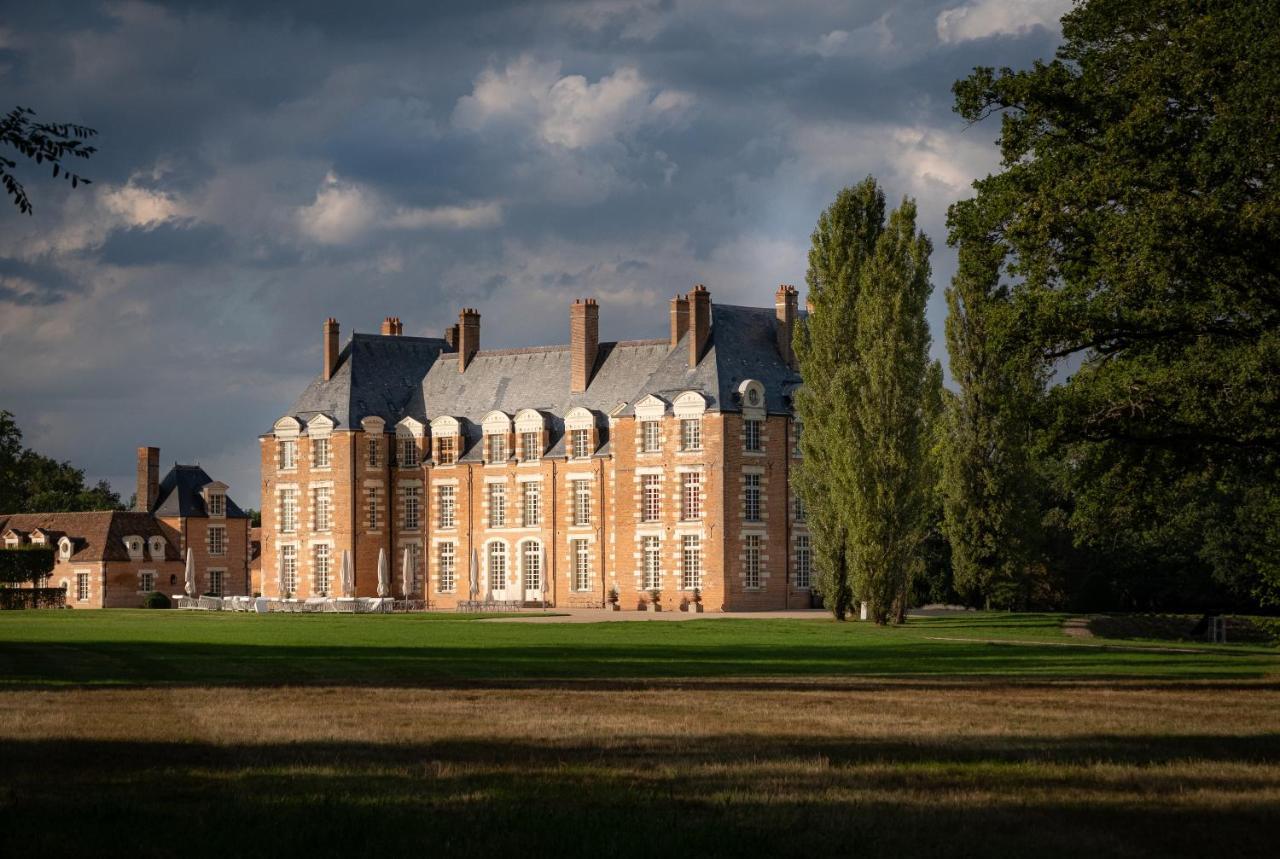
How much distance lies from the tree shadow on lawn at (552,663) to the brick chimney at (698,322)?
2886cm

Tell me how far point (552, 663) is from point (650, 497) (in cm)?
3655

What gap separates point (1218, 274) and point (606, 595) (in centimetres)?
4409

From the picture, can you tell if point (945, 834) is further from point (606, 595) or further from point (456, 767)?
point (606, 595)

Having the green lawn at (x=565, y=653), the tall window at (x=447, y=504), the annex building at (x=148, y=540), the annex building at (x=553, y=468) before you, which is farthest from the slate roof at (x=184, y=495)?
the green lawn at (x=565, y=653)

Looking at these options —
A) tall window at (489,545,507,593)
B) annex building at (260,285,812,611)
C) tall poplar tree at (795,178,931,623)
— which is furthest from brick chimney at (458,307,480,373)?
tall poplar tree at (795,178,931,623)

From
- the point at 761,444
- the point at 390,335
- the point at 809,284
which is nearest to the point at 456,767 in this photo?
the point at 809,284

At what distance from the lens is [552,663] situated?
27.6m

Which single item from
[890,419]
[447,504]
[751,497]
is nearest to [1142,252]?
[890,419]

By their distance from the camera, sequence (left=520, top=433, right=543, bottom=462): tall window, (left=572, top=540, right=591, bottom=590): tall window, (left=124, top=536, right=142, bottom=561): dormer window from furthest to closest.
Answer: (left=124, top=536, right=142, bottom=561): dormer window < (left=520, top=433, right=543, bottom=462): tall window < (left=572, top=540, right=591, bottom=590): tall window

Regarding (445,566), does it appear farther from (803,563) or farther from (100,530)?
(100,530)

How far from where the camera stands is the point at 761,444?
62.7m

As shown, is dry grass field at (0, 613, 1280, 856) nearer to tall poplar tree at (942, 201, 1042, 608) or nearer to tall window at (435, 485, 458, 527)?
tall poplar tree at (942, 201, 1042, 608)

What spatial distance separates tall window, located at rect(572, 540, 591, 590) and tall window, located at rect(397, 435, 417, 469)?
10.0 meters

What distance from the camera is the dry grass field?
10188mm
